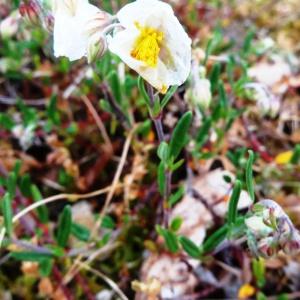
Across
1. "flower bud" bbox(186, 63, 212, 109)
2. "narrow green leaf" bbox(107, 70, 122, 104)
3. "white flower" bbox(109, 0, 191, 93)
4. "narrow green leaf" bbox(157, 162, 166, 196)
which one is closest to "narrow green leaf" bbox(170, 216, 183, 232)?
"narrow green leaf" bbox(157, 162, 166, 196)

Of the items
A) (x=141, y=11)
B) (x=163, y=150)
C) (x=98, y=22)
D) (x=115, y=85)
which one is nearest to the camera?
(x=141, y=11)

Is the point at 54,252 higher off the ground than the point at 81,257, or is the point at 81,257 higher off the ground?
the point at 54,252

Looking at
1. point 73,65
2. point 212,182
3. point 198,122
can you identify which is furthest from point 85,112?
point 212,182

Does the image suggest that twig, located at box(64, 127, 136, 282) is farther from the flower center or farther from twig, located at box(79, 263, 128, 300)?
the flower center

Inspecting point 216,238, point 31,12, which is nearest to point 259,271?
point 216,238

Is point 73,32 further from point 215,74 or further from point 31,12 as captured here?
point 215,74

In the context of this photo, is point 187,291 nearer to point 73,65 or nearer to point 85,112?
point 85,112

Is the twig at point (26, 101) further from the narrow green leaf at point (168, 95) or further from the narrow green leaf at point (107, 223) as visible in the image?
the narrow green leaf at point (168, 95)
